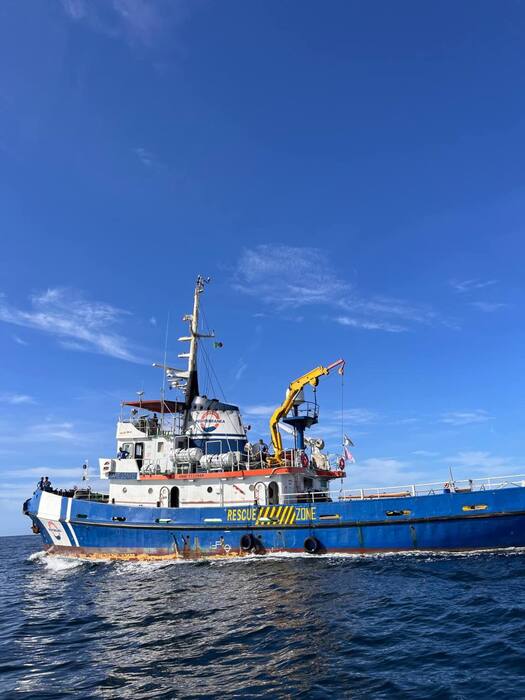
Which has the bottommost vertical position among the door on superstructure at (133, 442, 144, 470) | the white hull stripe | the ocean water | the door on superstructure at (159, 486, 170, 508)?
the ocean water

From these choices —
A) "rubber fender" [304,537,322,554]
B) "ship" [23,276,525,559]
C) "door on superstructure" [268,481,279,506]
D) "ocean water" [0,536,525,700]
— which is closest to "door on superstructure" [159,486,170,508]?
"ship" [23,276,525,559]

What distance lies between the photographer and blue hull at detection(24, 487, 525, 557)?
18.6 metres

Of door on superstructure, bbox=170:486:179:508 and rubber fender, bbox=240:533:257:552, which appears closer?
rubber fender, bbox=240:533:257:552

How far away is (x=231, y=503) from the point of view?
23219 mm

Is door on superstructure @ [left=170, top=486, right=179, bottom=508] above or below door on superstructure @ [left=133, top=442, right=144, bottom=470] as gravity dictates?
below

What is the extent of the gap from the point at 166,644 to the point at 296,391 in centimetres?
1597

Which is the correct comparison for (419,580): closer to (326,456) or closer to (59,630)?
(59,630)

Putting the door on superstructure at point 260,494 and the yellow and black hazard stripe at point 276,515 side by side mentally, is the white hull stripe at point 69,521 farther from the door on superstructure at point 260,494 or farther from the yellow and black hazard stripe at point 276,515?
the yellow and black hazard stripe at point 276,515

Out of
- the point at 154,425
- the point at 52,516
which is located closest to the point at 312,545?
the point at 154,425

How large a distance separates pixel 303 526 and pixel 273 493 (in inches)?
98.9

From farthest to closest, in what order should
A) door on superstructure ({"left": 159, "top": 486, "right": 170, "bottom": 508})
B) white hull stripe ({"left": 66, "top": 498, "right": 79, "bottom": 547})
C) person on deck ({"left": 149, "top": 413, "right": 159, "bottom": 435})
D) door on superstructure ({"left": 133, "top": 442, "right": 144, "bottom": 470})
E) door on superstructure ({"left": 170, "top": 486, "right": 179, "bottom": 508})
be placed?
person on deck ({"left": 149, "top": 413, "right": 159, "bottom": 435}) → door on superstructure ({"left": 133, "top": 442, "right": 144, "bottom": 470}) → white hull stripe ({"left": 66, "top": 498, "right": 79, "bottom": 547}) → door on superstructure ({"left": 170, "top": 486, "right": 179, "bottom": 508}) → door on superstructure ({"left": 159, "top": 486, "right": 170, "bottom": 508})

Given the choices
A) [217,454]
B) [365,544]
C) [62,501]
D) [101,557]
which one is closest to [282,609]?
[365,544]

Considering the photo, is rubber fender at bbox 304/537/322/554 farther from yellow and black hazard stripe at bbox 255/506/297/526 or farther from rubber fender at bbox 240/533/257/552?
rubber fender at bbox 240/533/257/552

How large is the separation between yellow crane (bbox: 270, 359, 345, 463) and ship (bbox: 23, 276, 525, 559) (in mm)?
53
